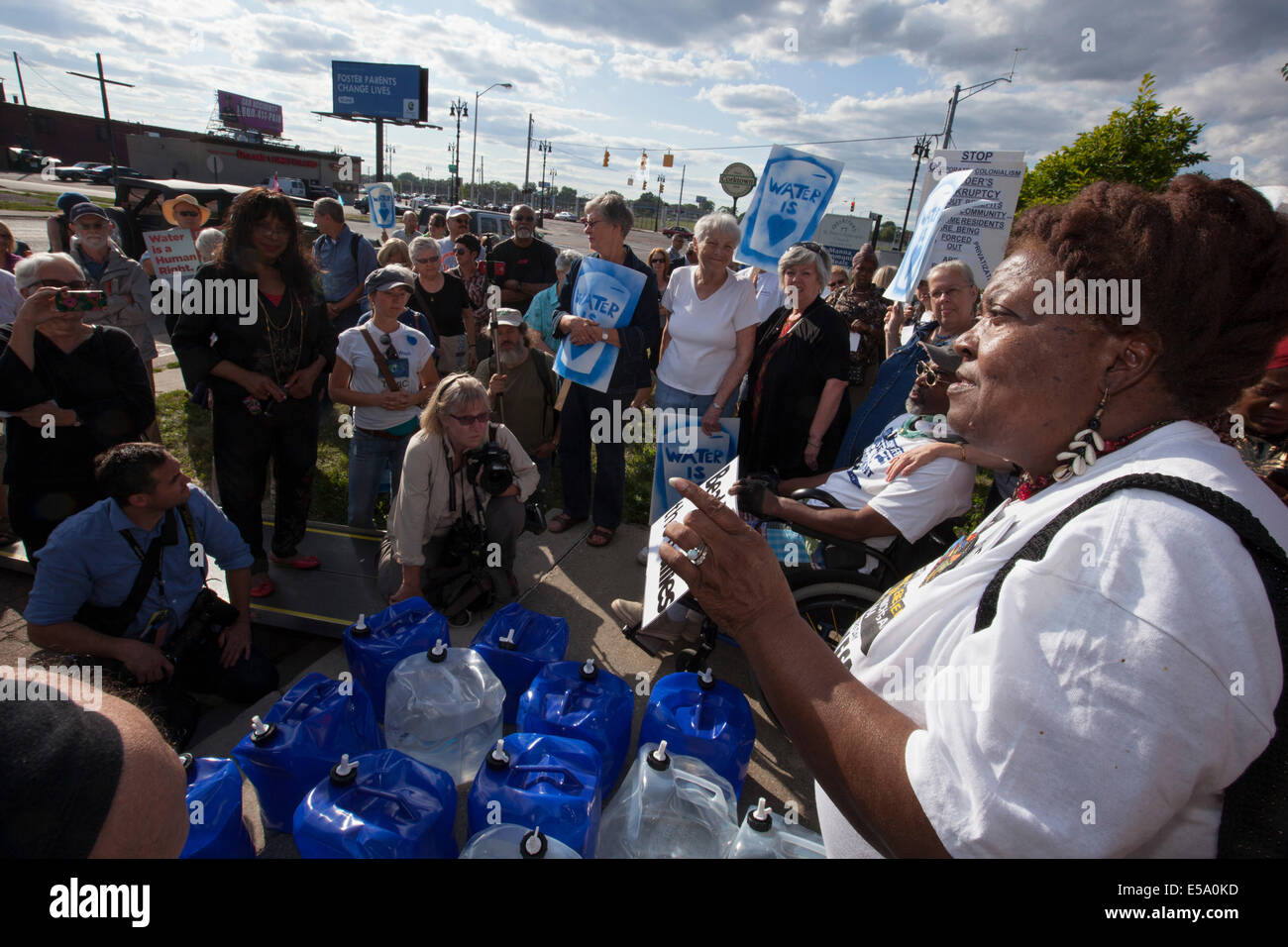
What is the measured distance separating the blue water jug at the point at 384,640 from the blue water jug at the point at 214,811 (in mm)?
693

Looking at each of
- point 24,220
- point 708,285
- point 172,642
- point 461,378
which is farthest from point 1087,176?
point 24,220

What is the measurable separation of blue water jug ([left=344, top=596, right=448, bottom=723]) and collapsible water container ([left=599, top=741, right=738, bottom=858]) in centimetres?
112

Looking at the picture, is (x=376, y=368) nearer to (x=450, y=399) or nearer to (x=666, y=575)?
(x=450, y=399)

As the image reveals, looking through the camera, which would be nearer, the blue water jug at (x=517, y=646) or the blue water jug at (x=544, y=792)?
the blue water jug at (x=544, y=792)

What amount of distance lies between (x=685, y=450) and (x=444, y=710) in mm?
2429

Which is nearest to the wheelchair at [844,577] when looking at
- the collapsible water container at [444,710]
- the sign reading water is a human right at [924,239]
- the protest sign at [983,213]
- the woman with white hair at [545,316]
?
the collapsible water container at [444,710]

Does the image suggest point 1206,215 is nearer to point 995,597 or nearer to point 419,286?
point 995,597

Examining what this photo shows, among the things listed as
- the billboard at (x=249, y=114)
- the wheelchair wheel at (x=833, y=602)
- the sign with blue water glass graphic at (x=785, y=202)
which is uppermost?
the billboard at (x=249, y=114)

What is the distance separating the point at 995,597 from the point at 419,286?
6.01 metres

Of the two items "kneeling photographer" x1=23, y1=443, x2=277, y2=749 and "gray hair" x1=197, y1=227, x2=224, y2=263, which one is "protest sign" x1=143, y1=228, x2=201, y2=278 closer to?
"gray hair" x1=197, y1=227, x2=224, y2=263

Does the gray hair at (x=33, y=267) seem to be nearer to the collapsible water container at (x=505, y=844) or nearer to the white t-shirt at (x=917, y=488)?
the collapsible water container at (x=505, y=844)

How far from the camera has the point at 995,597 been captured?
0.88 meters

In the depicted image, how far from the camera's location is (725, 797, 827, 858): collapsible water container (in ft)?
6.17

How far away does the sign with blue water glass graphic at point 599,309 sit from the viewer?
162 inches
